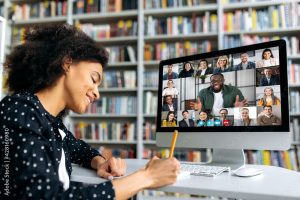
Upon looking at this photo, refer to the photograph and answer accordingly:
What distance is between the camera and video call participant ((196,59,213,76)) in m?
1.18

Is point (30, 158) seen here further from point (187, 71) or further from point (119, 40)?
point (119, 40)

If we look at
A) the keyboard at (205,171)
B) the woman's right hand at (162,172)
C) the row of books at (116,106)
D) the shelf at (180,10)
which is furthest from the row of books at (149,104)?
the woman's right hand at (162,172)

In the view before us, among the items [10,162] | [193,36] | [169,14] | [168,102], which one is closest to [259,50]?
[168,102]

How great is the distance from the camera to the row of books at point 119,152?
3090 millimetres

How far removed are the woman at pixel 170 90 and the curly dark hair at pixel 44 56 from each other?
405 mm

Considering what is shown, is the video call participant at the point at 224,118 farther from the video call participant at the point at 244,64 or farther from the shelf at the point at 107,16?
the shelf at the point at 107,16

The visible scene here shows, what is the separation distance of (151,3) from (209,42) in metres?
0.80

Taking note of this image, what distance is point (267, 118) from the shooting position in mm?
1008

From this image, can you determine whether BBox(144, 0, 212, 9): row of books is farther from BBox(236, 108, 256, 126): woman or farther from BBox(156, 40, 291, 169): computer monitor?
BBox(236, 108, 256, 126): woman

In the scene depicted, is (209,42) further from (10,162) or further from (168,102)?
(10,162)

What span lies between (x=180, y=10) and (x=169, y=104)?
2.08 meters

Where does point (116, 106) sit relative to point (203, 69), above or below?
below

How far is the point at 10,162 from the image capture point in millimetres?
706

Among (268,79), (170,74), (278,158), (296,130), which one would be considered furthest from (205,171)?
(296,130)
